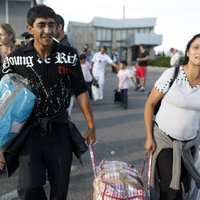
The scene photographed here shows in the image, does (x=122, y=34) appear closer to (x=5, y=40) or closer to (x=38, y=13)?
(x=5, y=40)

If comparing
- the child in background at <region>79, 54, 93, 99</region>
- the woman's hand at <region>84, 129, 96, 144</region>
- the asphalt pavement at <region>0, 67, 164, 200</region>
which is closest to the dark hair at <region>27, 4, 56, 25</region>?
the woman's hand at <region>84, 129, 96, 144</region>

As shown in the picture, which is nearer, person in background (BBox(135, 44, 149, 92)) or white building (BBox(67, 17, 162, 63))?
person in background (BBox(135, 44, 149, 92))

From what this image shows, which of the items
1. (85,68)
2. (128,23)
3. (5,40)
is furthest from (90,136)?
(128,23)

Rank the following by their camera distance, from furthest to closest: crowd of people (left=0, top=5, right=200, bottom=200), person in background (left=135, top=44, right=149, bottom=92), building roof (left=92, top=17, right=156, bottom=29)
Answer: building roof (left=92, top=17, right=156, bottom=29), person in background (left=135, top=44, right=149, bottom=92), crowd of people (left=0, top=5, right=200, bottom=200)

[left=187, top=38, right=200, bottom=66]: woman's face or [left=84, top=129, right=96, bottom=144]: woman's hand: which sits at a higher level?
[left=187, top=38, right=200, bottom=66]: woman's face

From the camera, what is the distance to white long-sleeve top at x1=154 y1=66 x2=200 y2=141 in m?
3.07

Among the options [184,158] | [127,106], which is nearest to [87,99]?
[184,158]

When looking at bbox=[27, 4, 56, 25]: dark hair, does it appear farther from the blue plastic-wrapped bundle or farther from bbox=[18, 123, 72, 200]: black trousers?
bbox=[18, 123, 72, 200]: black trousers

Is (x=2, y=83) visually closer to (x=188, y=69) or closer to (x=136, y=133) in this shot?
(x=188, y=69)

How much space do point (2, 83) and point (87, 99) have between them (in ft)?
2.38

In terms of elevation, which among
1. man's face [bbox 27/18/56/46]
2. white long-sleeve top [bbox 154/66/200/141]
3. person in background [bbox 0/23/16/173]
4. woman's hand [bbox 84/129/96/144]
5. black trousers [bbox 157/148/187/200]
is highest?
man's face [bbox 27/18/56/46]

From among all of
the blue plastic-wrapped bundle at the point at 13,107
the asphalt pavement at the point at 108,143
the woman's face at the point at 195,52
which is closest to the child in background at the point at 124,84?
the asphalt pavement at the point at 108,143

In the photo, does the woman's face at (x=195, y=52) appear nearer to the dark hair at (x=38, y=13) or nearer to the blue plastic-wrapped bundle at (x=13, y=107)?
the dark hair at (x=38, y=13)

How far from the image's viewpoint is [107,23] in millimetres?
48188
